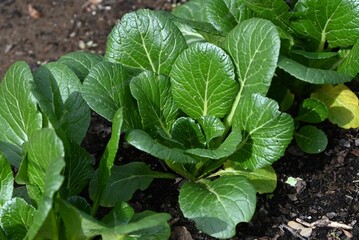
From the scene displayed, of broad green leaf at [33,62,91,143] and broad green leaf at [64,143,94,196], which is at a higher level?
broad green leaf at [33,62,91,143]

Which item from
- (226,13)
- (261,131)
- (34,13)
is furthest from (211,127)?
(34,13)

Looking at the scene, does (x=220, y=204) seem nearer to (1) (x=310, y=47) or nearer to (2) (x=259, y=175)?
(2) (x=259, y=175)

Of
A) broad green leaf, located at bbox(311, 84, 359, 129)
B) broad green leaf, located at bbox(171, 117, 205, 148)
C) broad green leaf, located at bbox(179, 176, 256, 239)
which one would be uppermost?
broad green leaf, located at bbox(171, 117, 205, 148)

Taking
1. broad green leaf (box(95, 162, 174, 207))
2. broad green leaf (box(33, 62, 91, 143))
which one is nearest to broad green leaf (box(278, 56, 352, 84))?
broad green leaf (box(95, 162, 174, 207))

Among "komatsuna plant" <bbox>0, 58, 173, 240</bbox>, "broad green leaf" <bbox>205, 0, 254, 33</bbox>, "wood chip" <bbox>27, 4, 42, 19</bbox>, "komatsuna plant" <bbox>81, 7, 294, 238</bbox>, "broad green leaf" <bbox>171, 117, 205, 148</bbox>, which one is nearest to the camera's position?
"komatsuna plant" <bbox>0, 58, 173, 240</bbox>

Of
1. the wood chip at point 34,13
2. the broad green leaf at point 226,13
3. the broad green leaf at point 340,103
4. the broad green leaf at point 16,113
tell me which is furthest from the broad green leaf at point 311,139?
the wood chip at point 34,13

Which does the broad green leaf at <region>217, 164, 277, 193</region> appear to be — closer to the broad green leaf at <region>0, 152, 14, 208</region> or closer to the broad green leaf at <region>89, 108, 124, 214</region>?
the broad green leaf at <region>89, 108, 124, 214</region>

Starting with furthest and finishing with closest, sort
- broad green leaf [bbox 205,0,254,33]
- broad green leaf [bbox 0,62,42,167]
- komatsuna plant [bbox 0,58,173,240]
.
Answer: broad green leaf [bbox 205,0,254,33] < broad green leaf [bbox 0,62,42,167] < komatsuna plant [bbox 0,58,173,240]
